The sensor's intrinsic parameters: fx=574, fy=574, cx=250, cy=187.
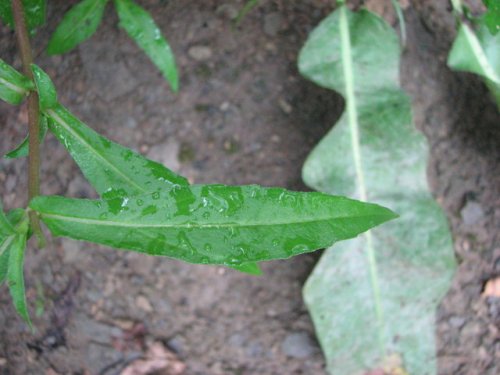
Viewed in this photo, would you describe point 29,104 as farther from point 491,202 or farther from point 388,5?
point 491,202

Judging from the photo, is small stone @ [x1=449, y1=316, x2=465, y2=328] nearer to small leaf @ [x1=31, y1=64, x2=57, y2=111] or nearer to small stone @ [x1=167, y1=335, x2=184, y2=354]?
small stone @ [x1=167, y1=335, x2=184, y2=354]

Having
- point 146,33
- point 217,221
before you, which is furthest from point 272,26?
point 217,221

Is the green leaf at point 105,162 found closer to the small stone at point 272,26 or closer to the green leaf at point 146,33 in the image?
the green leaf at point 146,33

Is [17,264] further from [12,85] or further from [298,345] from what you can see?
[298,345]

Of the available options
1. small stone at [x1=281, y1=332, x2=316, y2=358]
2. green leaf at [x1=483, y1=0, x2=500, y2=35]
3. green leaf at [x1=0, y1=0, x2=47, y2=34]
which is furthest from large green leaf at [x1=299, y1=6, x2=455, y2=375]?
green leaf at [x1=0, y1=0, x2=47, y2=34]

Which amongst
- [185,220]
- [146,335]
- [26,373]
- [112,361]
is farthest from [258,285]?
[185,220]

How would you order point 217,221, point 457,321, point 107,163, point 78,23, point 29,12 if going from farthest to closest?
point 457,321, point 78,23, point 29,12, point 107,163, point 217,221
